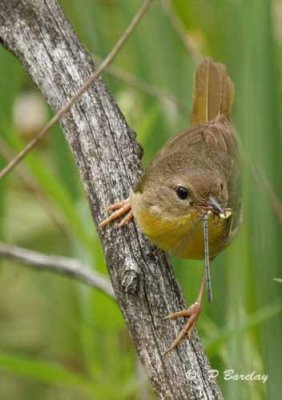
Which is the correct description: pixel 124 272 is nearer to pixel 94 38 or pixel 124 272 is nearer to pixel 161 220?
pixel 161 220

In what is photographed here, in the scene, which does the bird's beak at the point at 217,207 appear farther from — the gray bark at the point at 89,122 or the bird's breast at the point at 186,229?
the gray bark at the point at 89,122

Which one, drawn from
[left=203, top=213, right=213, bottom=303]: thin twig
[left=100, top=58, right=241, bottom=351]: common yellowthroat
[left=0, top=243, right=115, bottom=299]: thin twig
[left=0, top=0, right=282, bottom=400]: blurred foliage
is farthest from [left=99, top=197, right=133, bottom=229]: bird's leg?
[left=0, top=243, right=115, bottom=299]: thin twig

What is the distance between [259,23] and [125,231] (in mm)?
832

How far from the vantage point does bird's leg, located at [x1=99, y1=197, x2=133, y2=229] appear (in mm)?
2289

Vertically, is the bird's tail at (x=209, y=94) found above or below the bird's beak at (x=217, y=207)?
above

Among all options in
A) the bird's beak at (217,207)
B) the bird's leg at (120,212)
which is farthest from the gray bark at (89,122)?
the bird's beak at (217,207)

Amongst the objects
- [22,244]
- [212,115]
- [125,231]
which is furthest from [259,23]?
[22,244]

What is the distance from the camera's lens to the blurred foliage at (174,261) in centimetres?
258

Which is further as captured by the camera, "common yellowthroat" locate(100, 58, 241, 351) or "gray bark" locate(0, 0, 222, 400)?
"common yellowthroat" locate(100, 58, 241, 351)

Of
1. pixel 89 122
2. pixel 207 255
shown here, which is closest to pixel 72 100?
pixel 89 122

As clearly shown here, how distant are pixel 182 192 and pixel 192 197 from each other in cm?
4

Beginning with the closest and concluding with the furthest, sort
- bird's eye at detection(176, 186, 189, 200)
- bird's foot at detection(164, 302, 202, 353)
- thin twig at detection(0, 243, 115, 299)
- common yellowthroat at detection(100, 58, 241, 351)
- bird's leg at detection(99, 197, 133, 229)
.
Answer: bird's foot at detection(164, 302, 202, 353)
bird's leg at detection(99, 197, 133, 229)
common yellowthroat at detection(100, 58, 241, 351)
bird's eye at detection(176, 186, 189, 200)
thin twig at detection(0, 243, 115, 299)

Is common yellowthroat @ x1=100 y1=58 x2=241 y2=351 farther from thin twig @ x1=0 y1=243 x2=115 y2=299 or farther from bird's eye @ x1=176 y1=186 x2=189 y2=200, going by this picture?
thin twig @ x1=0 y1=243 x2=115 y2=299

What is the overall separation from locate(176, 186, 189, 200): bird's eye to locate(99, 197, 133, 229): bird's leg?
216mm
